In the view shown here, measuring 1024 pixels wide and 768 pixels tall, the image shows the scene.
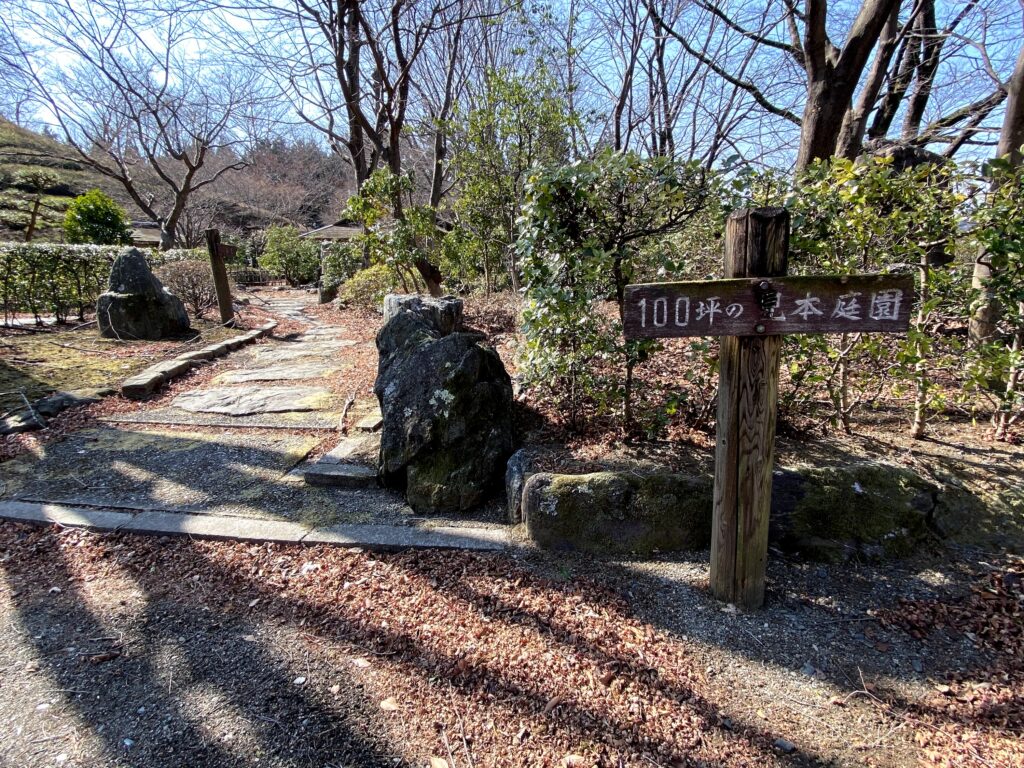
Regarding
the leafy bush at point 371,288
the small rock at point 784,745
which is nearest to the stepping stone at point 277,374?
the leafy bush at point 371,288

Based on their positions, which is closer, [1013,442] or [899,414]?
[1013,442]

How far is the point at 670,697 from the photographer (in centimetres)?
192

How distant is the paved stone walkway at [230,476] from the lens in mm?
3006

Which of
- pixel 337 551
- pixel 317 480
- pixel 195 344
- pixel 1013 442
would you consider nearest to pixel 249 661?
pixel 337 551

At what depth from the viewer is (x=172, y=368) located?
5.99m

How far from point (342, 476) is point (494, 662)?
1828 millimetres

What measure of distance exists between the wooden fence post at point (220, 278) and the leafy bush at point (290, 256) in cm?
1193

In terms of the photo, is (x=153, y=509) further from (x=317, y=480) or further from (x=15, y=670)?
(x=15, y=670)

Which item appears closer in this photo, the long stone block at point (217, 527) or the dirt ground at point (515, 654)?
the dirt ground at point (515, 654)

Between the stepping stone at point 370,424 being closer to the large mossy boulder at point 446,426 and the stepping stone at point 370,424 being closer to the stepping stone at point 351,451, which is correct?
the stepping stone at point 351,451

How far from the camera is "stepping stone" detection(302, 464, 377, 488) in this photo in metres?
3.45

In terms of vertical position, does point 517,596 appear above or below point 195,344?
below

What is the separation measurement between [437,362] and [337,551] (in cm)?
128

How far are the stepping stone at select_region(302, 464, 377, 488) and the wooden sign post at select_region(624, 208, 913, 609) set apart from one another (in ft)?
7.34
